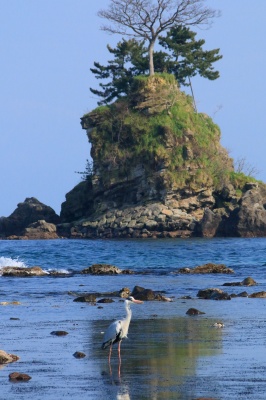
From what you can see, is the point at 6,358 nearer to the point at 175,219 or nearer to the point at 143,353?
the point at 143,353

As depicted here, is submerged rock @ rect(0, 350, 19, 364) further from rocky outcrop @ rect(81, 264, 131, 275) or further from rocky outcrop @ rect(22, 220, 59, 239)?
rocky outcrop @ rect(22, 220, 59, 239)

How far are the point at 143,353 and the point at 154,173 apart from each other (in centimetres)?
5242

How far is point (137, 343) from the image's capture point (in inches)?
574

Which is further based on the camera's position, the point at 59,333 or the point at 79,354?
the point at 59,333

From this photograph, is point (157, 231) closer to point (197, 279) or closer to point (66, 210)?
point (66, 210)

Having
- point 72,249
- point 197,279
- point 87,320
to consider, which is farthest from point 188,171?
point 87,320

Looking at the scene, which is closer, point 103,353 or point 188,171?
point 103,353

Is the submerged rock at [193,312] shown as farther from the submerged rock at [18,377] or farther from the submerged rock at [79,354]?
the submerged rock at [18,377]

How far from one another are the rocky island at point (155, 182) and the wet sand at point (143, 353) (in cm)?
4240

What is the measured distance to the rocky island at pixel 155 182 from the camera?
62844mm

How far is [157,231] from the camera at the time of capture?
62.4 metres

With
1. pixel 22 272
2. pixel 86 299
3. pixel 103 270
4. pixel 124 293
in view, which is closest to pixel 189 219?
pixel 103 270

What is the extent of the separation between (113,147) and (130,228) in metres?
7.69

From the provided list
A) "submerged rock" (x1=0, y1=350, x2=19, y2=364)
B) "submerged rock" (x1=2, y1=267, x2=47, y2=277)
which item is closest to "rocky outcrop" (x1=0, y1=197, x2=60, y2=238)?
"submerged rock" (x1=2, y1=267, x2=47, y2=277)
